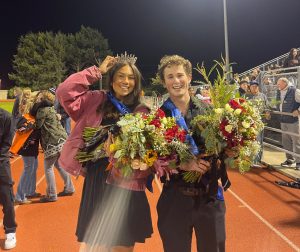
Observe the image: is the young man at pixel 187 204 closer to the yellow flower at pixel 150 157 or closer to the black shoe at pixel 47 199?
the yellow flower at pixel 150 157

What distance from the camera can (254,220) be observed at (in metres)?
5.04

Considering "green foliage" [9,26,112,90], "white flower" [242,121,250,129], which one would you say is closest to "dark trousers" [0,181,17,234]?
"white flower" [242,121,250,129]

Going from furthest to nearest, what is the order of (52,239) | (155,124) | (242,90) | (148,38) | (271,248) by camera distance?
(148,38)
(242,90)
(52,239)
(271,248)
(155,124)

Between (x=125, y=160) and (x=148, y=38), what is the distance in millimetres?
75122

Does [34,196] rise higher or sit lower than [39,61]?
lower

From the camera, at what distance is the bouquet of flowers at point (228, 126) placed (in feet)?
7.41

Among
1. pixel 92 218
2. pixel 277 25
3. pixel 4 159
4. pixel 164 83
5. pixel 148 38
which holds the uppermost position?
pixel 148 38

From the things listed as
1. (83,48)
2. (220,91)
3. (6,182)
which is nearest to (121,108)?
(220,91)

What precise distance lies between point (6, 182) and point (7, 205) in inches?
10.6

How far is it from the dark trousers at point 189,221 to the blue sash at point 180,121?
355mm

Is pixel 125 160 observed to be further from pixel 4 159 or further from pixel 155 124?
pixel 4 159

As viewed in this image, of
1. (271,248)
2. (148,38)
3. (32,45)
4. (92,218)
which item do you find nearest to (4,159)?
(92,218)

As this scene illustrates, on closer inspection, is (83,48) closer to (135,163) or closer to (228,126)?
(135,163)

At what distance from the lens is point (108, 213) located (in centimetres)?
273
